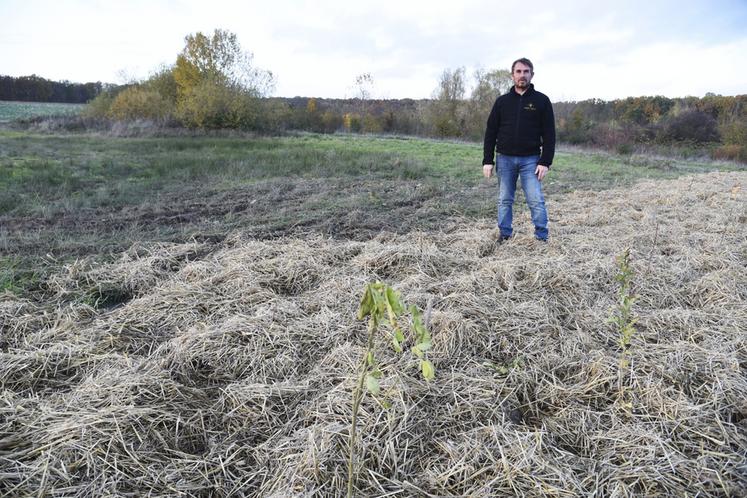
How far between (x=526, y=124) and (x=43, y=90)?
222ft

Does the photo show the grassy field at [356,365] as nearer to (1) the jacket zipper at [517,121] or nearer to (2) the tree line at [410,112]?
(1) the jacket zipper at [517,121]

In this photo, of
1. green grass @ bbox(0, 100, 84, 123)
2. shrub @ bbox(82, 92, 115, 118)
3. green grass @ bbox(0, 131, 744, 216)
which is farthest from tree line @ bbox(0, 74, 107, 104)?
green grass @ bbox(0, 131, 744, 216)

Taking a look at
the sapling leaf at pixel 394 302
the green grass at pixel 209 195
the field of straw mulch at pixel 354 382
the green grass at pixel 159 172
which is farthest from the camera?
the green grass at pixel 159 172

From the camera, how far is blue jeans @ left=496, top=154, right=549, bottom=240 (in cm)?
459

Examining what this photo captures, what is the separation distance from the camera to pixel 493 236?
4941 mm

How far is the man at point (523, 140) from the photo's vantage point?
14.6 ft

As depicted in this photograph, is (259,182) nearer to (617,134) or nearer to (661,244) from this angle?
(661,244)

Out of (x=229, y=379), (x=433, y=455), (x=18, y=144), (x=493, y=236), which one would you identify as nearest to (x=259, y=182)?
(x=493, y=236)

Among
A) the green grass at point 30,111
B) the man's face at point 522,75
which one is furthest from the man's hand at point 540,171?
the green grass at point 30,111

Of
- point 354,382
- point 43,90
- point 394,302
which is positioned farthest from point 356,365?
point 43,90

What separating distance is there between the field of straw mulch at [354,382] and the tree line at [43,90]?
58.2m

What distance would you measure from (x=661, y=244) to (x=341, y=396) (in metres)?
4.40

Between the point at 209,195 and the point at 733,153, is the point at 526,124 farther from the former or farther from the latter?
the point at 733,153

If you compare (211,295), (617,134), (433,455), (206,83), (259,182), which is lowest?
(433,455)
